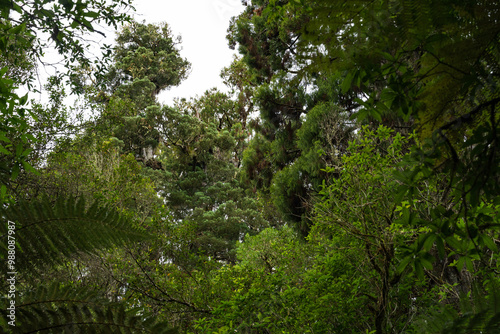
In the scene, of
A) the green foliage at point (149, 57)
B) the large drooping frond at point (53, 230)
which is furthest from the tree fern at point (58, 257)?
the green foliage at point (149, 57)

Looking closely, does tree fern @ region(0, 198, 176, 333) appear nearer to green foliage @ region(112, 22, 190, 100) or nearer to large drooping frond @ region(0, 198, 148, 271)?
large drooping frond @ region(0, 198, 148, 271)

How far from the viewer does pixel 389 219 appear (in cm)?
368

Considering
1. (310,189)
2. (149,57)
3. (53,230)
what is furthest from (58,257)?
(149,57)

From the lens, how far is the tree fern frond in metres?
0.84

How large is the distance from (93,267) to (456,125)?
7.34m

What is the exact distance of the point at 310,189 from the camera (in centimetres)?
687

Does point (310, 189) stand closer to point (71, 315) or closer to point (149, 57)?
point (71, 315)

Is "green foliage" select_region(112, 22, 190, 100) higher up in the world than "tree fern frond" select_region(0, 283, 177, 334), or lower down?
higher up

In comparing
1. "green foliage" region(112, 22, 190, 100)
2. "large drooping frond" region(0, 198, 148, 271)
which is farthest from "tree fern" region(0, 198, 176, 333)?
"green foliage" region(112, 22, 190, 100)

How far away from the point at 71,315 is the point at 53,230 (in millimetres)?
235

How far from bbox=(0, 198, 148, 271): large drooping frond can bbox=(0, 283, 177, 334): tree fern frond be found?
3.8 inches

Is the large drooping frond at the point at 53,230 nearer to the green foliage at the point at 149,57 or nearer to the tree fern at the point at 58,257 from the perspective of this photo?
the tree fern at the point at 58,257

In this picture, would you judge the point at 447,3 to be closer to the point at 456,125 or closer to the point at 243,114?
the point at 456,125

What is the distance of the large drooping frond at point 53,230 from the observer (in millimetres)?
938
